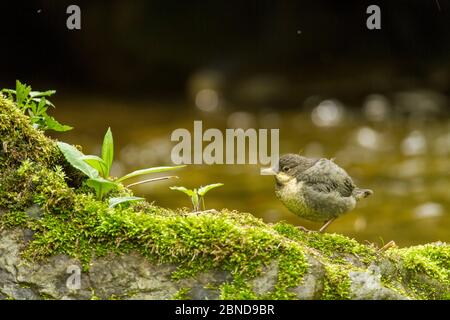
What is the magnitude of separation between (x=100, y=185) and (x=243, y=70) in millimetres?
12138

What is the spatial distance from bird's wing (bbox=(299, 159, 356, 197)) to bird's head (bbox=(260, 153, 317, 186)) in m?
0.04

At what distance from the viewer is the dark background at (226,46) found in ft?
50.7

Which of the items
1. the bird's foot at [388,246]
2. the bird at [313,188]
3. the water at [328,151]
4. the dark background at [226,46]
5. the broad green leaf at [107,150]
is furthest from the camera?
the dark background at [226,46]

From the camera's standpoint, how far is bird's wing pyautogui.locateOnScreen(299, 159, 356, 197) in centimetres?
488

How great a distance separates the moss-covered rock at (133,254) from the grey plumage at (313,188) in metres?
0.87

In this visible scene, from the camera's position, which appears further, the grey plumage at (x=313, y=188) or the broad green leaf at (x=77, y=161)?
the grey plumage at (x=313, y=188)

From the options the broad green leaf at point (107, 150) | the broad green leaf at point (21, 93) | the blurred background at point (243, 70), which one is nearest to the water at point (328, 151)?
the blurred background at point (243, 70)

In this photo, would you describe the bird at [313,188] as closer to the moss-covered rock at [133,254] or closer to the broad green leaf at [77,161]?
the moss-covered rock at [133,254]

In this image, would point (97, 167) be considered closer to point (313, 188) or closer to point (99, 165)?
point (99, 165)

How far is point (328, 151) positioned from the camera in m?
12.3

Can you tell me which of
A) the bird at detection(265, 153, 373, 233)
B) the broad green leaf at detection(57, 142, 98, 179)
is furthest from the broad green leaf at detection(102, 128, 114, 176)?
the bird at detection(265, 153, 373, 233)
